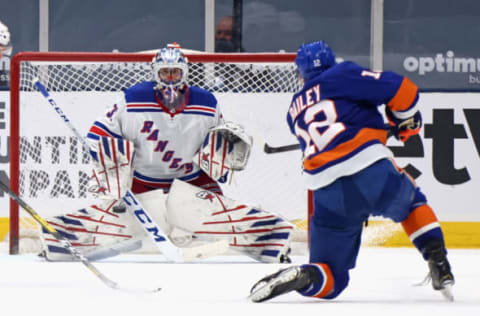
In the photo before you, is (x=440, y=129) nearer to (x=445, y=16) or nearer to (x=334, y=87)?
(x=445, y=16)

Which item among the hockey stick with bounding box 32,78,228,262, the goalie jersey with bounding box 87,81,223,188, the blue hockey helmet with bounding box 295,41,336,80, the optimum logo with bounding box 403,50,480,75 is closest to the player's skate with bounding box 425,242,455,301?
the blue hockey helmet with bounding box 295,41,336,80

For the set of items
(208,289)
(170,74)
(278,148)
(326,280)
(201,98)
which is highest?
(170,74)

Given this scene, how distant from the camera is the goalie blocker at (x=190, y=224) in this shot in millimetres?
3514

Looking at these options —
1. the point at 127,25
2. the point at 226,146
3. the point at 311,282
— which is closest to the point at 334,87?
the point at 311,282

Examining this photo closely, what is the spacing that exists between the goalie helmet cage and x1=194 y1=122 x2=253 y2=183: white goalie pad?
558mm

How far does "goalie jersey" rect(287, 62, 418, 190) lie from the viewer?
2396mm

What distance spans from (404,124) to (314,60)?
1.14 ft

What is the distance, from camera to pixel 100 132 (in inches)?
138

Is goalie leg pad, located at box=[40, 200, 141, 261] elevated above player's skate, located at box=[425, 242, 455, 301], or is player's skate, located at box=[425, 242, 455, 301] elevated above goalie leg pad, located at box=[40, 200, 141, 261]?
player's skate, located at box=[425, 242, 455, 301]

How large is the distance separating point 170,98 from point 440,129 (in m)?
1.55

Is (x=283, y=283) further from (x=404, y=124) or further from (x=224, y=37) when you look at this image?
(x=224, y=37)

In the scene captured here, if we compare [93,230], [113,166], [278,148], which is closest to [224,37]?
[278,148]

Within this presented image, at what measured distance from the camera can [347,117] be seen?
2.43 metres

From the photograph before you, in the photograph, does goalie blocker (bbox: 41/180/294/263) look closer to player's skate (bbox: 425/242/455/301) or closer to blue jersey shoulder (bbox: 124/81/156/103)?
blue jersey shoulder (bbox: 124/81/156/103)
